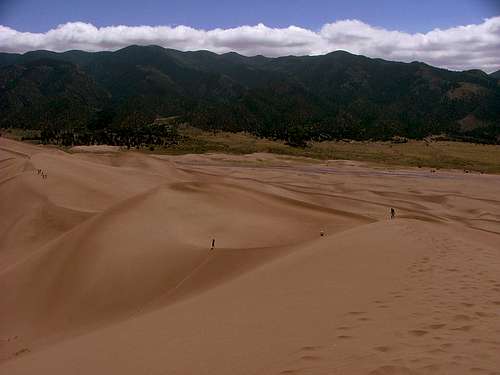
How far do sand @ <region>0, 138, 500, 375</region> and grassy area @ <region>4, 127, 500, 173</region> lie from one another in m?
Result: 72.1

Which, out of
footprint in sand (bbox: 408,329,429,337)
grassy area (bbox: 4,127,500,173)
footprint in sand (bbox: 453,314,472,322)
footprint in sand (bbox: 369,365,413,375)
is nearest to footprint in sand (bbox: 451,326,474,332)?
footprint in sand (bbox: 453,314,472,322)

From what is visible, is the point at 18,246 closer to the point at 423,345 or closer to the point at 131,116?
the point at 423,345

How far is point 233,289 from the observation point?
1041 centimetres

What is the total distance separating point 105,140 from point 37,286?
344 ft

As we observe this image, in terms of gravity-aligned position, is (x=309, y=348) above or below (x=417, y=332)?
below

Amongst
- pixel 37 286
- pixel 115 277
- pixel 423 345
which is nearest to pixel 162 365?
pixel 423 345

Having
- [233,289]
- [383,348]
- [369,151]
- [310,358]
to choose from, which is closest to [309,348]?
[310,358]

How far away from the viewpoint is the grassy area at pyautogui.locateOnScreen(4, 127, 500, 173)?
90844 mm

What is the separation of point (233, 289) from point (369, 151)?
10960 centimetres

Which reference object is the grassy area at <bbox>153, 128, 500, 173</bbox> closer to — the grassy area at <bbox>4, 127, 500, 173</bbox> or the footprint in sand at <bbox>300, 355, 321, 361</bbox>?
the grassy area at <bbox>4, 127, 500, 173</bbox>

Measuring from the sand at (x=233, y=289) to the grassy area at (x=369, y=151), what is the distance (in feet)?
237

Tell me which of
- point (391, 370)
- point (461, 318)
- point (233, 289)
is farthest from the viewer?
point (233, 289)

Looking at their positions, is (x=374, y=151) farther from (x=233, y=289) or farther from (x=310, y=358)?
(x=310, y=358)

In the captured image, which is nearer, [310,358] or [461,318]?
[310,358]
